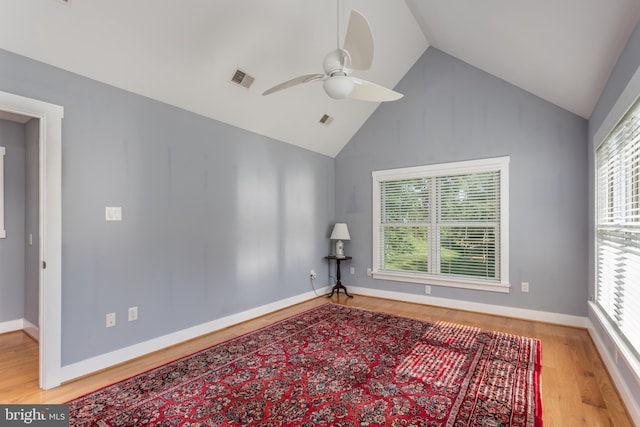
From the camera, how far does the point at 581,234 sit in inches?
142

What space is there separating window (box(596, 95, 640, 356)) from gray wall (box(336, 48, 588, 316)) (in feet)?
1.74

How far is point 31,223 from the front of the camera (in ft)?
11.4

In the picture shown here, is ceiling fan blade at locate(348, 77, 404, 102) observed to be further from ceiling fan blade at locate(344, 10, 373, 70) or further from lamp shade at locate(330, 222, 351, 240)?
Result: lamp shade at locate(330, 222, 351, 240)

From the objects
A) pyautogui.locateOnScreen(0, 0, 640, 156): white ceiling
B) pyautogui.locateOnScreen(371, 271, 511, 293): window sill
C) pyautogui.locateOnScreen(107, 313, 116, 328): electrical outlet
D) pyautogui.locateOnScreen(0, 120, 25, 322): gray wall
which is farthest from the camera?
pyautogui.locateOnScreen(371, 271, 511, 293): window sill

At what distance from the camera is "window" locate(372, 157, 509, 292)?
13.6 ft

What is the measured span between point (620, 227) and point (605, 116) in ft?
3.18

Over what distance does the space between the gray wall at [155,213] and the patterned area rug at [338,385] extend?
606 millimetres

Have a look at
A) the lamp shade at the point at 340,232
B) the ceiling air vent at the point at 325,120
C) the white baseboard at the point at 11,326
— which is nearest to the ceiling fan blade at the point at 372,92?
the ceiling air vent at the point at 325,120

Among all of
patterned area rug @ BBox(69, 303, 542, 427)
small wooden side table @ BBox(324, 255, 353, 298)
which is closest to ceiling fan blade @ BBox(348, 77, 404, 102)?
Answer: patterned area rug @ BBox(69, 303, 542, 427)

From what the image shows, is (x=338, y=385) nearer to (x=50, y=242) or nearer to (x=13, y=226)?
(x=50, y=242)

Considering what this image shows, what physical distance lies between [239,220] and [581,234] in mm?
3987

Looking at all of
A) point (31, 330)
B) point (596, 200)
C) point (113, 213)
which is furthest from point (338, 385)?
point (31, 330)

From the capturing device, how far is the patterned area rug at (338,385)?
6.47 feet

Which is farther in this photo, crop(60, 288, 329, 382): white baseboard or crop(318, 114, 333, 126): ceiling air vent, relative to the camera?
crop(318, 114, 333, 126): ceiling air vent
